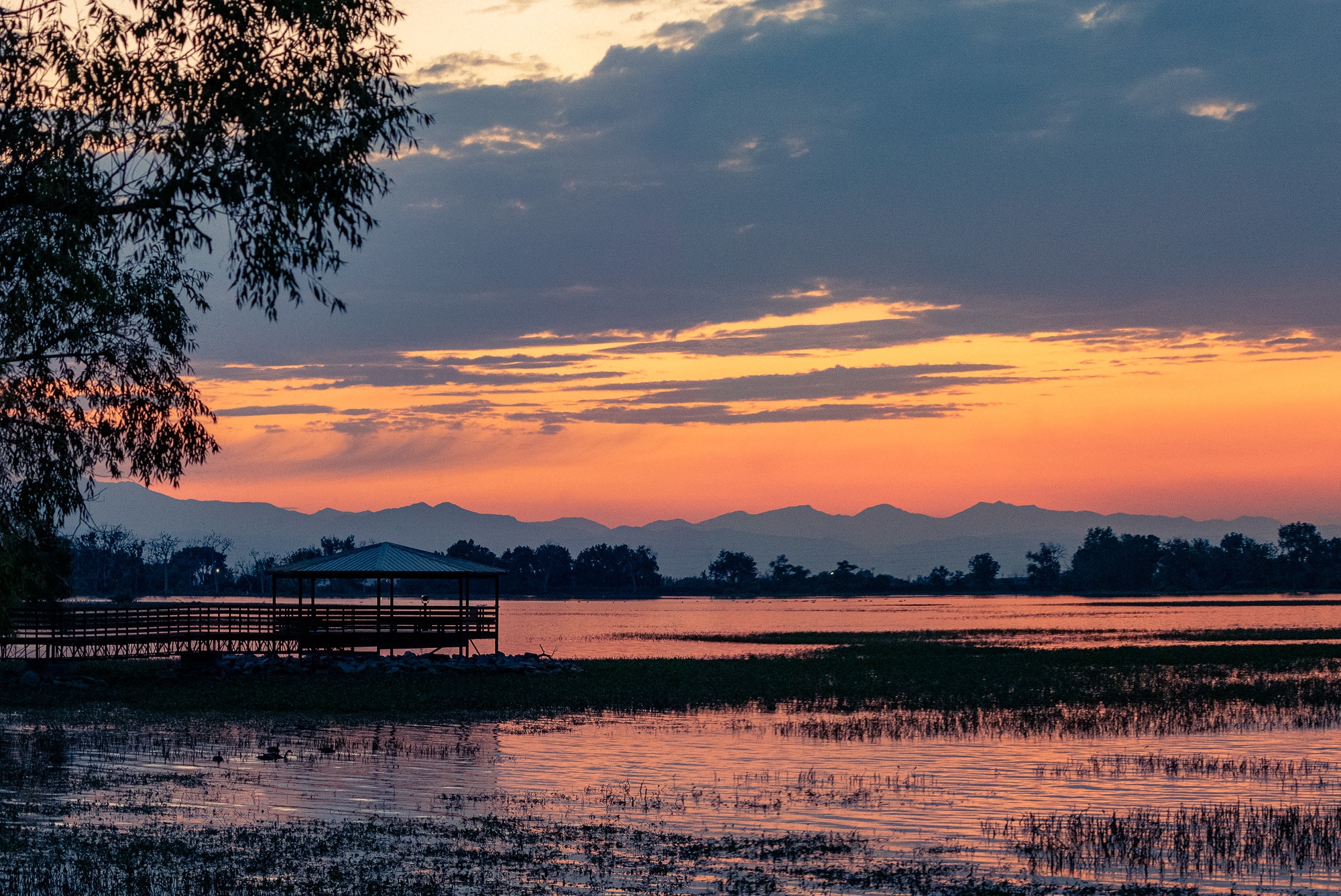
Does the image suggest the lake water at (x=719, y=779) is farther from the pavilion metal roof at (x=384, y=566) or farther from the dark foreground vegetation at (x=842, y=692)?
the pavilion metal roof at (x=384, y=566)

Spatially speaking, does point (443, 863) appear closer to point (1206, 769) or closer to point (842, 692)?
point (1206, 769)

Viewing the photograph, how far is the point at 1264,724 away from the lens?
1224 inches

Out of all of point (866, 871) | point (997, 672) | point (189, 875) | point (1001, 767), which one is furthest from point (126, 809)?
point (997, 672)

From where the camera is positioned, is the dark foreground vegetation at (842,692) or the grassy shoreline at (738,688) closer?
the dark foreground vegetation at (842,692)

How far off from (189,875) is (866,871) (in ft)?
26.2

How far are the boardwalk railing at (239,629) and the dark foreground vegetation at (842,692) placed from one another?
1.12 meters

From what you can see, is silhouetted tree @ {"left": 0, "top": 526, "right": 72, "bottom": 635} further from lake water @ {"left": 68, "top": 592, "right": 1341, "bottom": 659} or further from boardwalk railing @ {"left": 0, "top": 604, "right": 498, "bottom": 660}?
lake water @ {"left": 68, "top": 592, "right": 1341, "bottom": 659}

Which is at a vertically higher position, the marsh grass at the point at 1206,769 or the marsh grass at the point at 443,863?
the marsh grass at the point at 443,863

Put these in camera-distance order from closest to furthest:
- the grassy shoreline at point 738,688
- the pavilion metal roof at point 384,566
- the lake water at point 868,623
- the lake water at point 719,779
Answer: the lake water at point 719,779 → the grassy shoreline at point 738,688 → the pavilion metal roof at point 384,566 → the lake water at point 868,623

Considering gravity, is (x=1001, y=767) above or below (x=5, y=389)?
below

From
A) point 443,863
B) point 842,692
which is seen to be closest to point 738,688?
point 842,692

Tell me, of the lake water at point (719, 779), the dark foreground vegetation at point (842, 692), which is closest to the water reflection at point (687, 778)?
the lake water at point (719, 779)

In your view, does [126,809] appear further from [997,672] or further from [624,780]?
[997,672]

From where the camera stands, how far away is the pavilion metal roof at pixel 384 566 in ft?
157
